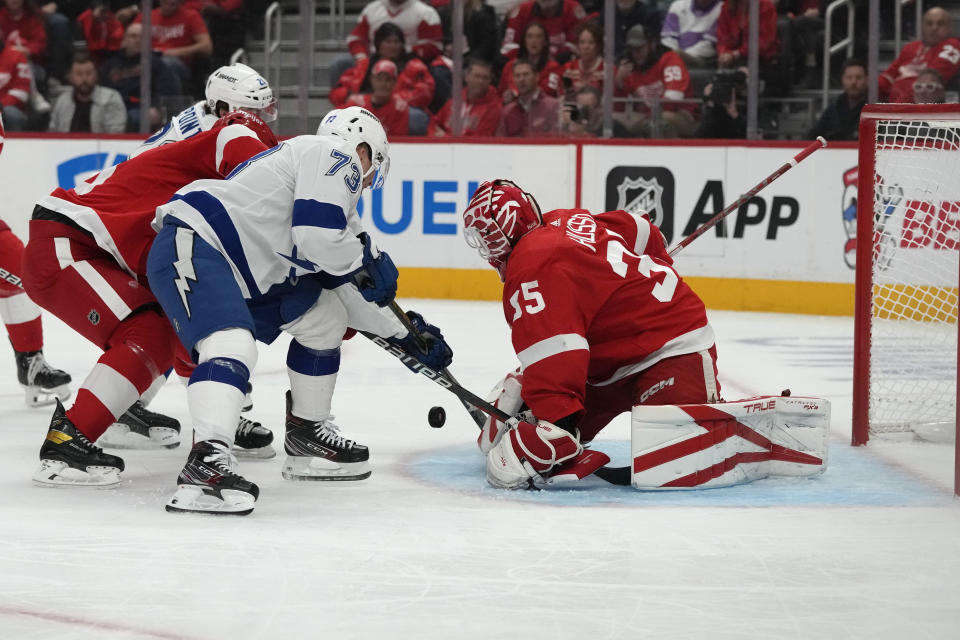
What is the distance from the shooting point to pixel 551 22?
7.74 m

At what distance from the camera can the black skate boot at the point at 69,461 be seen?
128 inches

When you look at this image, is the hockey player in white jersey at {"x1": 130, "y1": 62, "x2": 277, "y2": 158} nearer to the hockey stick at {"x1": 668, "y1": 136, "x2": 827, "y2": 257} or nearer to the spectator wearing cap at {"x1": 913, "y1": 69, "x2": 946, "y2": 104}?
the hockey stick at {"x1": 668, "y1": 136, "x2": 827, "y2": 257}

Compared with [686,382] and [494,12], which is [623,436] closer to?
[686,382]

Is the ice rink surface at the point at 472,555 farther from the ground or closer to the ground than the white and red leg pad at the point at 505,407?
closer to the ground

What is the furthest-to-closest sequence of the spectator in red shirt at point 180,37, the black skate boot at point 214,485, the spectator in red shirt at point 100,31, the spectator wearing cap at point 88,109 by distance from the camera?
the spectator in red shirt at point 100,31, the spectator in red shirt at point 180,37, the spectator wearing cap at point 88,109, the black skate boot at point 214,485

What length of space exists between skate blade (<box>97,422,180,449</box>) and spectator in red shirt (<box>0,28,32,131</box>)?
4.94 meters

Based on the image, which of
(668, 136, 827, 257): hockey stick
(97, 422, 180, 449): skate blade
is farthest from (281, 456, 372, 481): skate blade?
(668, 136, 827, 257): hockey stick

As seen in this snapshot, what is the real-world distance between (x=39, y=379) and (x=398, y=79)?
4.01 metres

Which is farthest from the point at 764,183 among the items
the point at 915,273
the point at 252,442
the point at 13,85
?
the point at 13,85

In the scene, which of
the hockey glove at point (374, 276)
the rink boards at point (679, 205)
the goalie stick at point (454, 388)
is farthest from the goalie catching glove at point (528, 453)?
the rink boards at point (679, 205)

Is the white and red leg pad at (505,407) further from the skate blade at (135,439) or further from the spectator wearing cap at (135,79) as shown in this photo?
the spectator wearing cap at (135,79)

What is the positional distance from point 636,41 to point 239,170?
4.63 metres

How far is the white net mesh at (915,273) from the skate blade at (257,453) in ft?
5.81

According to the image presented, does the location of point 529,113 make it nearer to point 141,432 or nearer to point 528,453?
point 141,432
